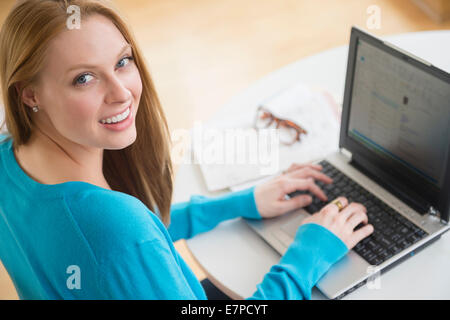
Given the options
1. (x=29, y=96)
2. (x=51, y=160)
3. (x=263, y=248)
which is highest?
(x=29, y=96)

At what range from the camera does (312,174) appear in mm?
1191

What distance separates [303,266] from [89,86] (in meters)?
0.52

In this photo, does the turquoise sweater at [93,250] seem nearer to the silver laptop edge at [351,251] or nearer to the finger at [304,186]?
the silver laptop edge at [351,251]

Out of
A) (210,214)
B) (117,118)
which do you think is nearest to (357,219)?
(210,214)

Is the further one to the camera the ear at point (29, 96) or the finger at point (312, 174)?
the finger at point (312, 174)

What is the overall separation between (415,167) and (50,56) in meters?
0.75

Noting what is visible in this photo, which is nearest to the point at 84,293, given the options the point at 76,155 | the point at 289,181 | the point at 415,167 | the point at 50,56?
the point at 76,155

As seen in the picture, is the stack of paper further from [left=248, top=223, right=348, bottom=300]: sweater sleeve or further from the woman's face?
the woman's face

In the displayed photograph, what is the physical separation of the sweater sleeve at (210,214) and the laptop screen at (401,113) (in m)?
0.31

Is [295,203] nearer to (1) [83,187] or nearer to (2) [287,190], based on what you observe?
(2) [287,190]

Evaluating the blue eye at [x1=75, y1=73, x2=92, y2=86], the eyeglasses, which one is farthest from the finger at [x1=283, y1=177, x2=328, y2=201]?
the blue eye at [x1=75, y1=73, x2=92, y2=86]

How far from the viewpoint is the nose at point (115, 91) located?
0.86 m

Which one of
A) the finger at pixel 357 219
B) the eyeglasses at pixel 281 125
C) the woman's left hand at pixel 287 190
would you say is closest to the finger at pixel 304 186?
the woman's left hand at pixel 287 190

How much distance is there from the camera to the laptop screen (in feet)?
3.17
